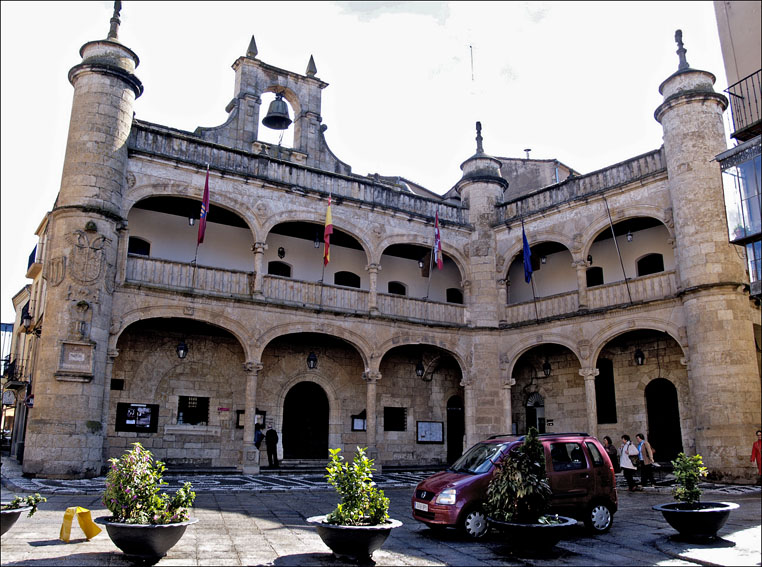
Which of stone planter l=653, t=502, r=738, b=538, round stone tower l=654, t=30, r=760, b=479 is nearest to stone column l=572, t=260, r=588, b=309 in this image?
round stone tower l=654, t=30, r=760, b=479

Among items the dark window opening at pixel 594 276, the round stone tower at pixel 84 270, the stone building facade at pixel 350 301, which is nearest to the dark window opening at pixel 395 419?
the stone building facade at pixel 350 301

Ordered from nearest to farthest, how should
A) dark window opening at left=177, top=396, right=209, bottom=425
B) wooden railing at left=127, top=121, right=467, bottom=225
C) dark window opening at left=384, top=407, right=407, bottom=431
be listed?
wooden railing at left=127, top=121, right=467, bottom=225
dark window opening at left=177, top=396, right=209, bottom=425
dark window opening at left=384, top=407, right=407, bottom=431

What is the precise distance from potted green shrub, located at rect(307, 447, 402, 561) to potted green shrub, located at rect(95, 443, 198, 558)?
52.9 inches

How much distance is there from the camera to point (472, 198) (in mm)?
20922

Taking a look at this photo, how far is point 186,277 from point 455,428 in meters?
10.7

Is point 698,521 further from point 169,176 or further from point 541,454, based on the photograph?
point 169,176

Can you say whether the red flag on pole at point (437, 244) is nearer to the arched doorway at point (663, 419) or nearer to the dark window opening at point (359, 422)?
the dark window opening at point (359, 422)

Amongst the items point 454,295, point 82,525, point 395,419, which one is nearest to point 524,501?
point 82,525

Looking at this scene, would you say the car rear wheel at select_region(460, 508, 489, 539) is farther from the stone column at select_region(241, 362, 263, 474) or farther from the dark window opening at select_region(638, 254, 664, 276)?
the dark window opening at select_region(638, 254, 664, 276)

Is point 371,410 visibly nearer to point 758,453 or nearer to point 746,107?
point 758,453

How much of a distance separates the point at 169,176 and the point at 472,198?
9799 millimetres

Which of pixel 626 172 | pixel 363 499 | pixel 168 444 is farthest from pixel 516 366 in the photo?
pixel 363 499

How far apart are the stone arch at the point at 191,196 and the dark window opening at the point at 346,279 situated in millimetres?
3922

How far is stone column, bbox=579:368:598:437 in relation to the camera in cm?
1681
